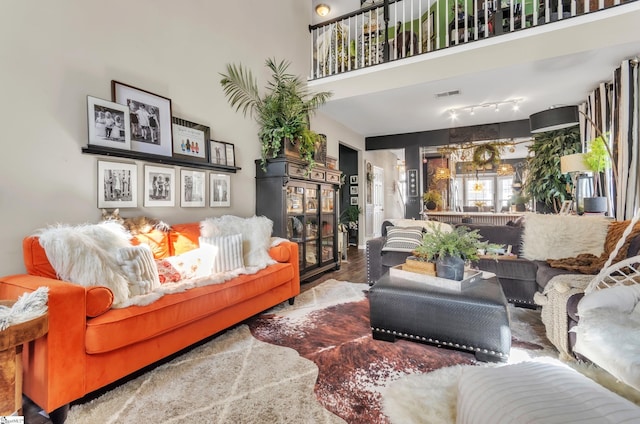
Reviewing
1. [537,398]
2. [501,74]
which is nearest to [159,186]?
[537,398]

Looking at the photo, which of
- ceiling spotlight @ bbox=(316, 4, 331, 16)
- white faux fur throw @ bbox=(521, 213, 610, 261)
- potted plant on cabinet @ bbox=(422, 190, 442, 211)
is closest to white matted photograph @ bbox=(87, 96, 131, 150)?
white faux fur throw @ bbox=(521, 213, 610, 261)

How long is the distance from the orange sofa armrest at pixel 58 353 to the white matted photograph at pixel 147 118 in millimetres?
1490

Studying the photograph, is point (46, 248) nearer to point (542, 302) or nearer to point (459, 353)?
point (459, 353)

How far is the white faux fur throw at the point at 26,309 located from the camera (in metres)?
1.25

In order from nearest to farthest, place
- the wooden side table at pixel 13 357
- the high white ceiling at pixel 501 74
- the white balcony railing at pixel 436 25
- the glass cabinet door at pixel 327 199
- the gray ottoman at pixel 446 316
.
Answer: the wooden side table at pixel 13 357
the gray ottoman at pixel 446 316
the high white ceiling at pixel 501 74
the white balcony railing at pixel 436 25
the glass cabinet door at pixel 327 199

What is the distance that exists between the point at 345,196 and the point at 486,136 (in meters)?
3.26

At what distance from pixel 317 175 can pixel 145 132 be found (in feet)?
7.23

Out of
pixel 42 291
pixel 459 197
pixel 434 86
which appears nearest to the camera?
pixel 42 291

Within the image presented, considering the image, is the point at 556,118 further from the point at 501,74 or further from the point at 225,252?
the point at 225,252

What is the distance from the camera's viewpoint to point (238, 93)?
142 inches

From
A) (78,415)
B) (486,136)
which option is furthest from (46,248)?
(486,136)

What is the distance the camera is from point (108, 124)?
236 centimetres

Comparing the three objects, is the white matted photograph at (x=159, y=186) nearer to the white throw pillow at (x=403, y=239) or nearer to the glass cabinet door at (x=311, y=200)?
the glass cabinet door at (x=311, y=200)

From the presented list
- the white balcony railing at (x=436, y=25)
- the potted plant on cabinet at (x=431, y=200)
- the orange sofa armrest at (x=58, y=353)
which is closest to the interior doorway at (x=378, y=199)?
the potted plant on cabinet at (x=431, y=200)
